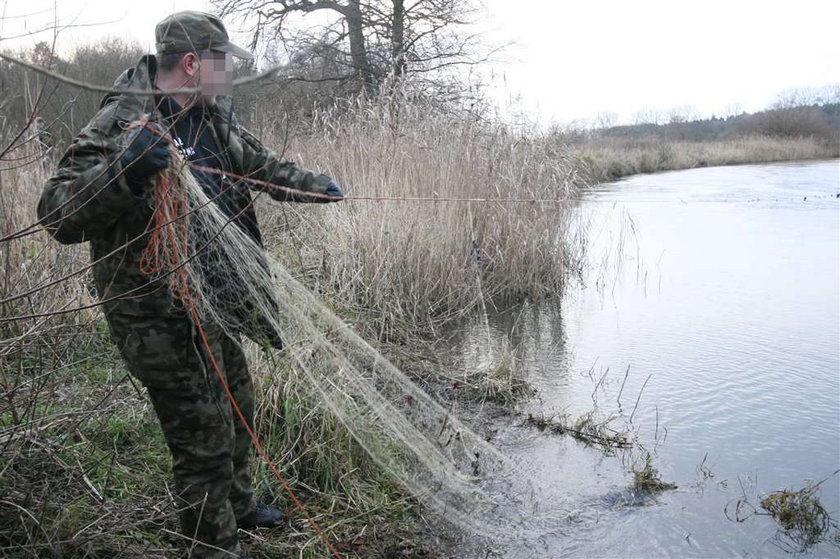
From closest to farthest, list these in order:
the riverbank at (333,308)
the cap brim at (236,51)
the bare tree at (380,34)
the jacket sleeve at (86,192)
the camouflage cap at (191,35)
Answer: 1. the jacket sleeve at (86,192)
2. the camouflage cap at (191,35)
3. the cap brim at (236,51)
4. the riverbank at (333,308)
5. the bare tree at (380,34)

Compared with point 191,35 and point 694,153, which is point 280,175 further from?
point 694,153

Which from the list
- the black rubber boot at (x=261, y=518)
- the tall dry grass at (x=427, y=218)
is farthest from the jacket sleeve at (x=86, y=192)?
the tall dry grass at (x=427, y=218)

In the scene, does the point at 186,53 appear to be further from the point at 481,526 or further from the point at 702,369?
the point at 702,369

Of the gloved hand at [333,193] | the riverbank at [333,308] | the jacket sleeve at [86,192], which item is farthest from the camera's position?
the gloved hand at [333,193]

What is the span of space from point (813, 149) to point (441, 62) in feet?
93.6

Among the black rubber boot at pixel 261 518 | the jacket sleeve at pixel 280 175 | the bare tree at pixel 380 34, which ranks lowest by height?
the black rubber boot at pixel 261 518

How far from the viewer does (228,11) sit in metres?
15.6

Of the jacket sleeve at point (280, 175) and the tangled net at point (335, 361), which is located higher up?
the jacket sleeve at point (280, 175)

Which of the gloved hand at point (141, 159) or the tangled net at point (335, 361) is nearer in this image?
the gloved hand at point (141, 159)

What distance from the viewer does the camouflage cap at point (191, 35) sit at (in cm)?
225

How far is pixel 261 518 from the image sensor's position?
8.98 ft

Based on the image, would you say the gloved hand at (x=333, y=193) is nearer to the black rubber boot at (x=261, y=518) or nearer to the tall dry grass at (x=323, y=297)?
the tall dry grass at (x=323, y=297)

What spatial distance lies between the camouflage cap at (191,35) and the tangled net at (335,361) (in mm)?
411

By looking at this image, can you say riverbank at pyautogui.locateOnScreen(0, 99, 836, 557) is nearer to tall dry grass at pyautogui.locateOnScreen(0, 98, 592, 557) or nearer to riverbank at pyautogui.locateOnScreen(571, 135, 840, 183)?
tall dry grass at pyautogui.locateOnScreen(0, 98, 592, 557)
